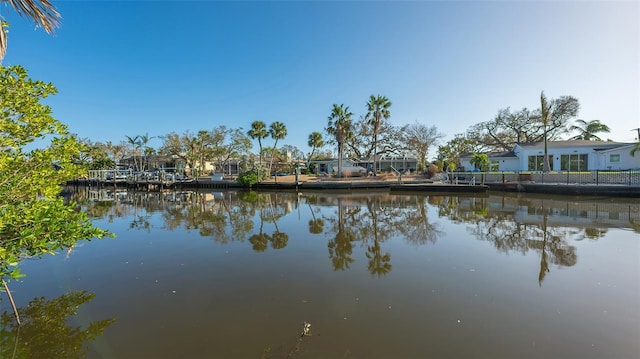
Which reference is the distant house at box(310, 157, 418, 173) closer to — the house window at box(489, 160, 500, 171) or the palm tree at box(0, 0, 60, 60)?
the house window at box(489, 160, 500, 171)

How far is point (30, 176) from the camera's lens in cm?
348

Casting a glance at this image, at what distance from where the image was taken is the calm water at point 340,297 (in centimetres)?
376

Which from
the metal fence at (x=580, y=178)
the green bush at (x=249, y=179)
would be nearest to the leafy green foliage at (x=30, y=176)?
the metal fence at (x=580, y=178)

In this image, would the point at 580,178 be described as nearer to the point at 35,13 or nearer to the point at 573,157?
the point at 573,157

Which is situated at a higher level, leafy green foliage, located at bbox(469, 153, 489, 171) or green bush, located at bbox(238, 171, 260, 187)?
leafy green foliage, located at bbox(469, 153, 489, 171)

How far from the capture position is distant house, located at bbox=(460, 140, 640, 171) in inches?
1097

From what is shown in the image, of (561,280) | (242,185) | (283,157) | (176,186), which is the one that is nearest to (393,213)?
(561,280)

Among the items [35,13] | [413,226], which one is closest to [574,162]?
[413,226]

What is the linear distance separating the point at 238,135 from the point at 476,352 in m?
51.5

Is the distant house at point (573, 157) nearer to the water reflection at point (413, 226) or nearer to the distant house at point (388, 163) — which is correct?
the distant house at point (388, 163)

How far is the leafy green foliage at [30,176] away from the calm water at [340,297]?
1602 mm

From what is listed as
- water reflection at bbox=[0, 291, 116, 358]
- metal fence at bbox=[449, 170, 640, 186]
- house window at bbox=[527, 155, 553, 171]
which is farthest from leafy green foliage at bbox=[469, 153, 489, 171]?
water reflection at bbox=[0, 291, 116, 358]

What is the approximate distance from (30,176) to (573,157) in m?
41.7

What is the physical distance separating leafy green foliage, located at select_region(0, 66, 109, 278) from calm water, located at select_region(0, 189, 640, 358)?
1.60 m
